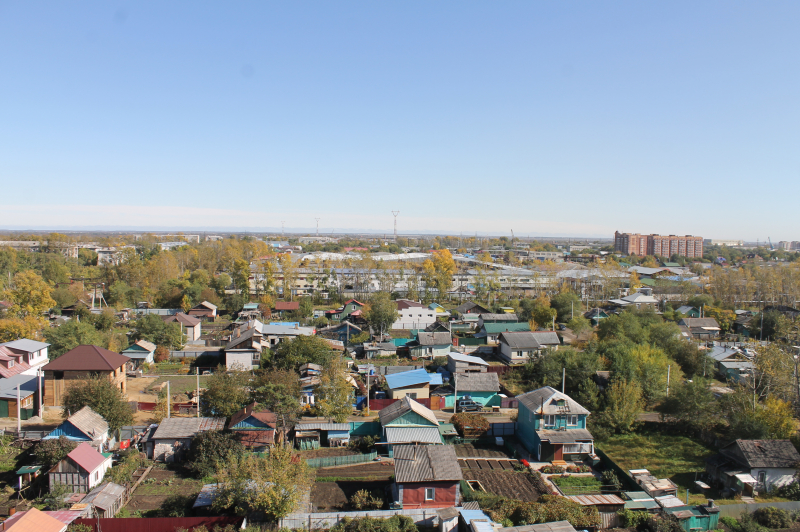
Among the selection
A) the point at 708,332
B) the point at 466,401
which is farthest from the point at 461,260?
the point at 466,401

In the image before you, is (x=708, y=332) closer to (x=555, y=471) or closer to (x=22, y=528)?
(x=555, y=471)

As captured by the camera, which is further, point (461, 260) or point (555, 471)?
point (461, 260)

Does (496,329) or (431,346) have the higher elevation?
(496,329)

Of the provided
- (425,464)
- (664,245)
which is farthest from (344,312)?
(664,245)

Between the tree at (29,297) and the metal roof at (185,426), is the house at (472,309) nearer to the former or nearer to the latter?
the metal roof at (185,426)

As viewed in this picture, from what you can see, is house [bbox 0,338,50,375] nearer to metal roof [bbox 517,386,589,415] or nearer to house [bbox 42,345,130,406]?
house [bbox 42,345,130,406]

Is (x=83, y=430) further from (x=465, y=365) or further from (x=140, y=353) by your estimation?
(x=465, y=365)

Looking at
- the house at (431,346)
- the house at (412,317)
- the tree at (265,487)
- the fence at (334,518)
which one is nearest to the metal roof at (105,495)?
the tree at (265,487)
